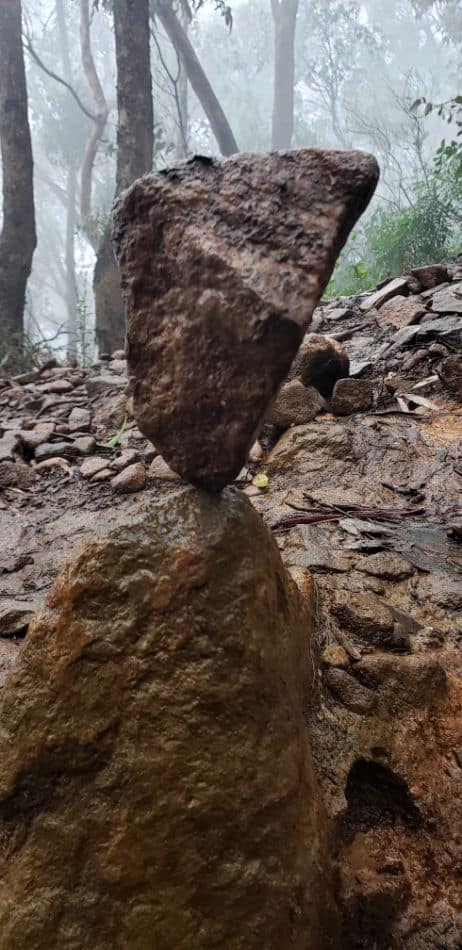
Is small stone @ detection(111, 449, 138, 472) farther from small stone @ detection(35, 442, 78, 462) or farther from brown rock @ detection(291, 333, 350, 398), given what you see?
brown rock @ detection(291, 333, 350, 398)

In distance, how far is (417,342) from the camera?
12.2 feet

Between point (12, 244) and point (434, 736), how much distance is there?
20.1ft

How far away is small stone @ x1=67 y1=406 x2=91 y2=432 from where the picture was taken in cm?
378

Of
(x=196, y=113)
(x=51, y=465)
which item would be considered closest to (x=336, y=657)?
(x=51, y=465)

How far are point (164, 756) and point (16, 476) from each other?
7.83 feet

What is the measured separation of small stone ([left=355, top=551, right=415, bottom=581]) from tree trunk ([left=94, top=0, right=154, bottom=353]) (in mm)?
4758

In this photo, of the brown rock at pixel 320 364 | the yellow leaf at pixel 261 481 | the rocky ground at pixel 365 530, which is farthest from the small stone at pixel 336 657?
the brown rock at pixel 320 364

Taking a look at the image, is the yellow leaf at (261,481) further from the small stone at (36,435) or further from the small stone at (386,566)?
the small stone at (36,435)

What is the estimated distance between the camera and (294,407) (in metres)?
3.09

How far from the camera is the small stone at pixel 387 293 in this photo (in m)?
4.67

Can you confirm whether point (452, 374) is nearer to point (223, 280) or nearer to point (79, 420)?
point (79, 420)

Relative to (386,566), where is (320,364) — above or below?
above

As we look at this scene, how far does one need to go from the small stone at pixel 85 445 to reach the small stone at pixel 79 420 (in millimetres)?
212

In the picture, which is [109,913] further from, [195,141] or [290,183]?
[195,141]
